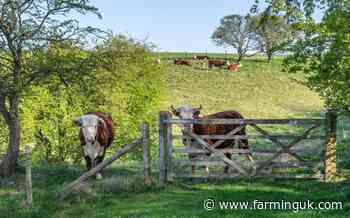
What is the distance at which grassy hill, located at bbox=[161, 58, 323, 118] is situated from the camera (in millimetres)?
41906

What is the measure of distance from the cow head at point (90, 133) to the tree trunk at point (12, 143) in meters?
A: 1.63

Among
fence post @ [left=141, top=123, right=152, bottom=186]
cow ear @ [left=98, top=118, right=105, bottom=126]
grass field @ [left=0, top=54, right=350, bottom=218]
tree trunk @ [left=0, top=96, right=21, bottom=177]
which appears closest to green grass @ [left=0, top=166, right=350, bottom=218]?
grass field @ [left=0, top=54, right=350, bottom=218]

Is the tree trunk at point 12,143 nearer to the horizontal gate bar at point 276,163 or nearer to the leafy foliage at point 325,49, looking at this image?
→ the horizontal gate bar at point 276,163

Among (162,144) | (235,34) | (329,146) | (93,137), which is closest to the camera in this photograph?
(162,144)

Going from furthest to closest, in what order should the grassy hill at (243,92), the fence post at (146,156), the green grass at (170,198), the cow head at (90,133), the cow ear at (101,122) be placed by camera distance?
the grassy hill at (243,92), the cow ear at (101,122), the cow head at (90,133), the fence post at (146,156), the green grass at (170,198)

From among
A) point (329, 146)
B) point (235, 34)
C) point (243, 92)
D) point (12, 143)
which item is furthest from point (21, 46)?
point (235, 34)

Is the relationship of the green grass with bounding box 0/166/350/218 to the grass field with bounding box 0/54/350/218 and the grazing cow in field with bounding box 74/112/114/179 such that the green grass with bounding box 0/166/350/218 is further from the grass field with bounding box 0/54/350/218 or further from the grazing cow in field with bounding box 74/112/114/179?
the grazing cow in field with bounding box 74/112/114/179

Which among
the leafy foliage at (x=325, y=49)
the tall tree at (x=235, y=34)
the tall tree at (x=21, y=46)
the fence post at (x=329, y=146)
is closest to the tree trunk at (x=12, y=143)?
the tall tree at (x=21, y=46)

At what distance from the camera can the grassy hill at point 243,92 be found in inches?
1650

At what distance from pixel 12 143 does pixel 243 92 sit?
38.9 m

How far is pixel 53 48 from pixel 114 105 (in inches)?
242

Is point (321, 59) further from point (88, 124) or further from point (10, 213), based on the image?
point (10, 213)

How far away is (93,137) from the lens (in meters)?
12.8

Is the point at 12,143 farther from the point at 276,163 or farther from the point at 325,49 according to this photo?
the point at 325,49
